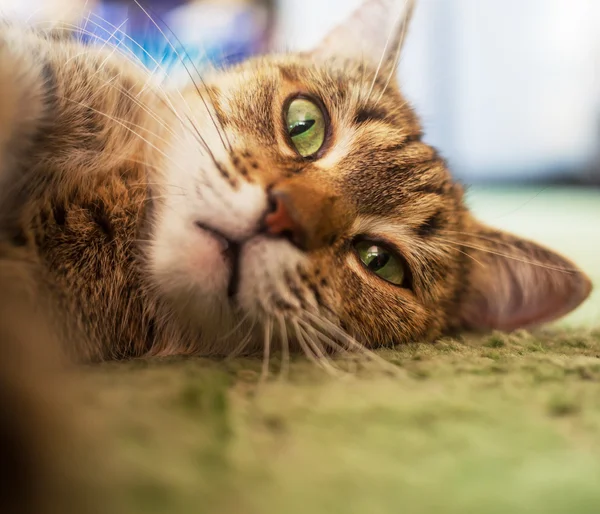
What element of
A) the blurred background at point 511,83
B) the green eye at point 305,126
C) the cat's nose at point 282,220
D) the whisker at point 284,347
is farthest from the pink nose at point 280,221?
the blurred background at point 511,83

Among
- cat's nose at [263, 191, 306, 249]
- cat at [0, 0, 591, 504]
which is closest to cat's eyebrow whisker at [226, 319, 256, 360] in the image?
cat at [0, 0, 591, 504]

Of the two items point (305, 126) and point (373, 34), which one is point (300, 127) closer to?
point (305, 126)

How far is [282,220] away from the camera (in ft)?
2.32

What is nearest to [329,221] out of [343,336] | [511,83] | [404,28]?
[343,336]

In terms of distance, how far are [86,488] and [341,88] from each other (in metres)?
0.84

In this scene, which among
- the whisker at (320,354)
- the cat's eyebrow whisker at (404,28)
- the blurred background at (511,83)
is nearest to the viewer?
the whisker at (320,354)

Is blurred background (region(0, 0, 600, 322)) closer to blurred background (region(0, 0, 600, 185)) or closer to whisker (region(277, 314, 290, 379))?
blurred background (region(0, 0, 600, 185))

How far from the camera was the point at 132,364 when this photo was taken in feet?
2.12

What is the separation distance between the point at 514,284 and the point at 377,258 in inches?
16.2

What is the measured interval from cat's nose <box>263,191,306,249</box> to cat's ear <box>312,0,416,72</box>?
2.00 ft

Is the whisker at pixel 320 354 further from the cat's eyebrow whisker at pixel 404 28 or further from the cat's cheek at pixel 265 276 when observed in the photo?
the cat's eyebrow whisker at pixel 404 28

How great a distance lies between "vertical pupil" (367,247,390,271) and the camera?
0.90 m

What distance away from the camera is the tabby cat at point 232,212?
2.35 feet

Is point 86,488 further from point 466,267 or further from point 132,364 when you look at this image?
point 466,267
